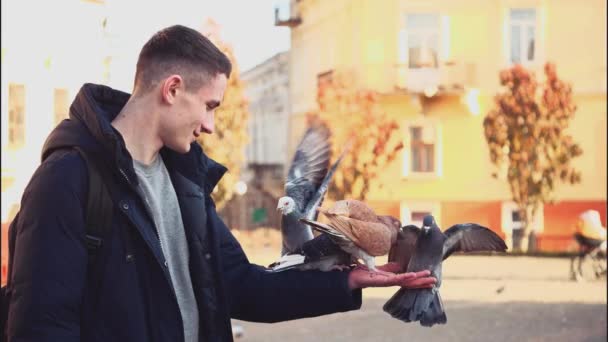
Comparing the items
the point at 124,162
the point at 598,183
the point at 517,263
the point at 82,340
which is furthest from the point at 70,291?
the point at 598,183

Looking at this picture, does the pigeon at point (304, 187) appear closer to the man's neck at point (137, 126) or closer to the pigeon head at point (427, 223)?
the pigeon head at point (427, 223)

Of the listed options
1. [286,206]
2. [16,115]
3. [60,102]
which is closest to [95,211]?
[286,206]

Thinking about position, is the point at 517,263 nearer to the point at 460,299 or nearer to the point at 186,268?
the point at 460,299

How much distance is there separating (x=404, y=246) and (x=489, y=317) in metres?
6.75

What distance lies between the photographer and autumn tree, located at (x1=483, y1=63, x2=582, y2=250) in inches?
563

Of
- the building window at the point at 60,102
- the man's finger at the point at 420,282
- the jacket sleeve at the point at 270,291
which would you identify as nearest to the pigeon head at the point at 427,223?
the man's finger at the point at 420,282

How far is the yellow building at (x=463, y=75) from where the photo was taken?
49.4 feet

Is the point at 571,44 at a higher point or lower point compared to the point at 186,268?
higher

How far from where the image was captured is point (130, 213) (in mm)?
1898

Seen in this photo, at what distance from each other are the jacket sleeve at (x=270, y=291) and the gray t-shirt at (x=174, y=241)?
0.69 ft

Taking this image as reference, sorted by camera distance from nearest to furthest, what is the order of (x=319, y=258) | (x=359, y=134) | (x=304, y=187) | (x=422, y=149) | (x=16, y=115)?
(x=319, y=258), (x=304, y=187), (x=16, y=115), (x=359, y=134), (x=422, y=149)

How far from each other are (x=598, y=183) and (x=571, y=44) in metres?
2.10

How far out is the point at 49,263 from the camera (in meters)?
1.79

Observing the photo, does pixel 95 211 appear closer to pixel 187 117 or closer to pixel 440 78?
pixel 187 117
